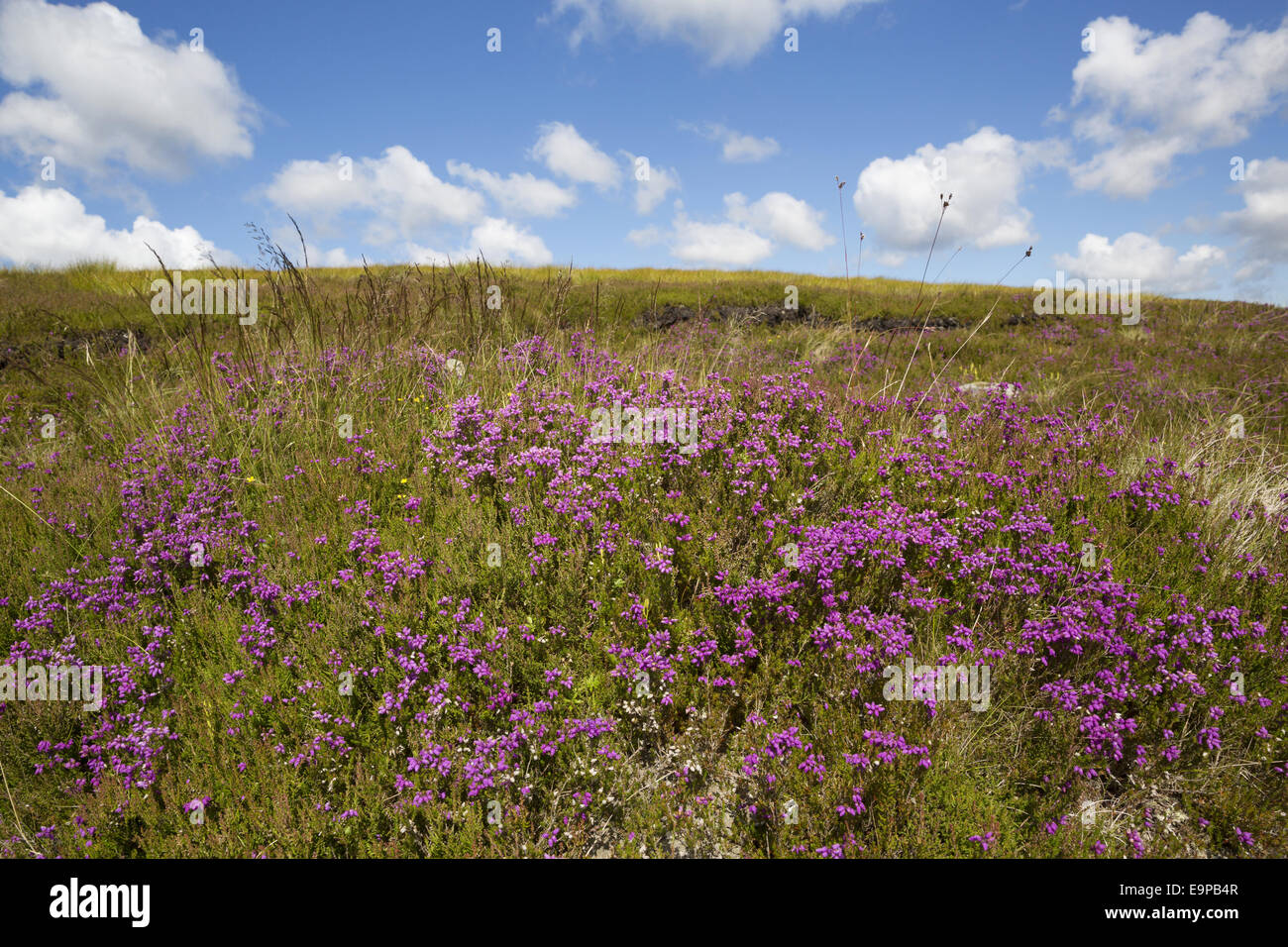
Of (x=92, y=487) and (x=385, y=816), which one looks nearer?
(x=385, y=816)

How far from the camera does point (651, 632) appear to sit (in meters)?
3.34

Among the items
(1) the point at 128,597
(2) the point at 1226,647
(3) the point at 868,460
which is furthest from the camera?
(3) the point at 868,460

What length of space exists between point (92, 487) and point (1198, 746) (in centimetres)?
789

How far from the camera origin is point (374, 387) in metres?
6.16

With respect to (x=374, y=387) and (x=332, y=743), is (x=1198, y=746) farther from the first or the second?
(x=374, y=387)

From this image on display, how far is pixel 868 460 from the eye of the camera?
15.5 feet

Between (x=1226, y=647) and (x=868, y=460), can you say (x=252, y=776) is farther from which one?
(x=1226, y=647)

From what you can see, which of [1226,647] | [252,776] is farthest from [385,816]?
[1226,647]

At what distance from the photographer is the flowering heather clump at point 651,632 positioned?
9.14ft

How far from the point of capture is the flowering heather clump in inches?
110

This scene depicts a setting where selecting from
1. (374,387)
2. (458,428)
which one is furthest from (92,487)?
(458,428)

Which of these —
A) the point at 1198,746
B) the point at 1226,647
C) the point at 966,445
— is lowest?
the point at 1198,746
